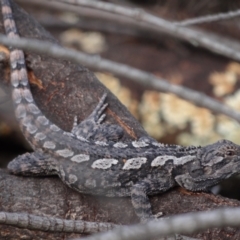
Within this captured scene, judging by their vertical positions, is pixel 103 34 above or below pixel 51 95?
above

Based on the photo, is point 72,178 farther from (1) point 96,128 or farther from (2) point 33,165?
(1) point 96,128

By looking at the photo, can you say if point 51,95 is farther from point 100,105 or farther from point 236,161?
point 236,161

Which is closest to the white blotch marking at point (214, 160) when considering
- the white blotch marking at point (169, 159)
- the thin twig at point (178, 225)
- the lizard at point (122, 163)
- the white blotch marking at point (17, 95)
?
the lizard at point (122, 163)

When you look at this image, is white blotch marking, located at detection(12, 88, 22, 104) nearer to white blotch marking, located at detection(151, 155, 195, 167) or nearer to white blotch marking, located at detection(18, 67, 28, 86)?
white blotch marking, located at detection(18, 67, 28, 86)

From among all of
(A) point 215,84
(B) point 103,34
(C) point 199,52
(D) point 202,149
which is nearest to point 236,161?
(D) point 202,149

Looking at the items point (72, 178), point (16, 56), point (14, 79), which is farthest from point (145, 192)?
point (16, 56)

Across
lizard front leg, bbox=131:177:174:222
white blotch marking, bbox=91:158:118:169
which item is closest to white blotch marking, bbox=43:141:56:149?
white blotch marking, bbox=91:158:118:169

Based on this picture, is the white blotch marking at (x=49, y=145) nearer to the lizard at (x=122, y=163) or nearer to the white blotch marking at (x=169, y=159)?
the lizard at (x=122, y=163)
